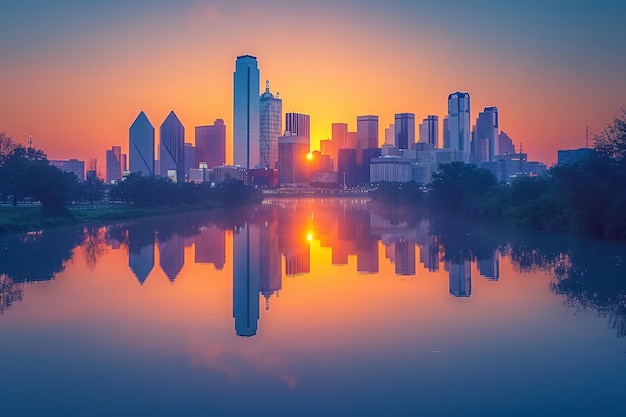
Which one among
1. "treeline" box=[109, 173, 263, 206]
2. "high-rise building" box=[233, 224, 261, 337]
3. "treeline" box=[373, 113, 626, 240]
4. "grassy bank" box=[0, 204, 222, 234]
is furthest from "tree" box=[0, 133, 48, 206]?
"treeline" box=[373, 113, 626, 240]

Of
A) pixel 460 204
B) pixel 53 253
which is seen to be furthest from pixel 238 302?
pixel 460 204

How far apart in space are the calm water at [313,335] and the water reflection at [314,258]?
16 centimetres

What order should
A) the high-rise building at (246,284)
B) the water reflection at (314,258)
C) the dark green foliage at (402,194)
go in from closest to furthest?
the high-rise building at (246,284)
the water reflection at (314,258)
the dark green foliage at (402,194)

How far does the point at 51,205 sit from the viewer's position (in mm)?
45375

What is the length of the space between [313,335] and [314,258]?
1449 centimetres

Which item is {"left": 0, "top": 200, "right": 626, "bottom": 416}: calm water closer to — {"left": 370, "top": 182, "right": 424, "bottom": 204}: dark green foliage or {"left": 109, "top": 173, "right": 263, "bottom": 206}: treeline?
{"left": 109, "top": 173, "right": 263, "bottom": 206}: treeline

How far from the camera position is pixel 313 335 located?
1250 centimetres

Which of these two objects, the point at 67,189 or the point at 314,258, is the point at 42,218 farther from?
the point at 314,258

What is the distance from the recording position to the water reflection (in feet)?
58.8

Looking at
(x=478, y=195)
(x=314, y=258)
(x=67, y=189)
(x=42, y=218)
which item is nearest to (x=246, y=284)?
(x=314, y=258)

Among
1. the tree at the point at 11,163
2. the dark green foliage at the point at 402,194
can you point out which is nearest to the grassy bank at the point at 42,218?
the tree at the point at 11,163

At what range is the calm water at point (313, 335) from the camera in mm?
8805

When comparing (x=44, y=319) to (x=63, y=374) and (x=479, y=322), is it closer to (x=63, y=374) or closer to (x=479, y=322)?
(x=63, y=374)

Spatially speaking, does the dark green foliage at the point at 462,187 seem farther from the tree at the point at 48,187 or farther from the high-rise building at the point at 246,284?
the tree at the point at 48,187
